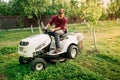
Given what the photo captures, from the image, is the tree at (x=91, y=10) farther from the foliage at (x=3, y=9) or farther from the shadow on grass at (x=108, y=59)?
the foliage at (x=3, y=9)

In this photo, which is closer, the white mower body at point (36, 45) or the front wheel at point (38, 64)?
the front wheel at point (38, 64)

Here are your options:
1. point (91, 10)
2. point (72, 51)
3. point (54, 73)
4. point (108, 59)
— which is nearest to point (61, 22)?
point (72, 51)

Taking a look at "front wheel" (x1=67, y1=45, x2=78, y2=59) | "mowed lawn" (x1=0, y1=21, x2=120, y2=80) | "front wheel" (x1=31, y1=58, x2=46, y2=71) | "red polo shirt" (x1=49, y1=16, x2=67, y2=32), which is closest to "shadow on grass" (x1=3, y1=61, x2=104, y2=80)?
"mowed lawn" (x1=0, y1=21, x2=120, y2=80)

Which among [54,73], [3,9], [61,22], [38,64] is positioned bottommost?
[54,73]

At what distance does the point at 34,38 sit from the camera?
26.9ft

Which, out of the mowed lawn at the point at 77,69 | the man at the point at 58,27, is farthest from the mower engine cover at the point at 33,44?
the mowed lawn at the point at 77,69

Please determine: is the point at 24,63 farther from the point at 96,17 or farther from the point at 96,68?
the point at 96,17

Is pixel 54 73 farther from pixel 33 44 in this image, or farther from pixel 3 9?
pixel 3 9

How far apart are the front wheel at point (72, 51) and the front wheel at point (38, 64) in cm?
139

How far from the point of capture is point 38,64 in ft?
26.0

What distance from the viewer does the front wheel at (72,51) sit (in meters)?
9.05

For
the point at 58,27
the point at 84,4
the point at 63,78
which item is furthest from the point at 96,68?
the point at 84,4

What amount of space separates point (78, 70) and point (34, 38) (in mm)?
1946

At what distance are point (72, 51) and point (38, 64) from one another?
186 centimetres
